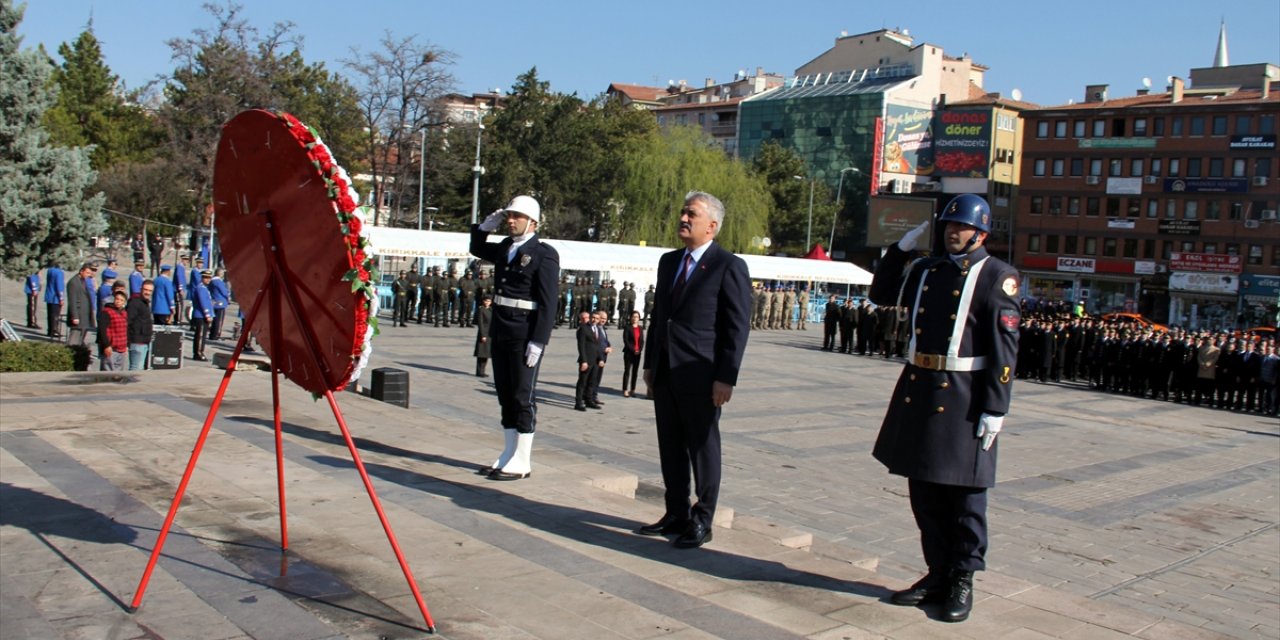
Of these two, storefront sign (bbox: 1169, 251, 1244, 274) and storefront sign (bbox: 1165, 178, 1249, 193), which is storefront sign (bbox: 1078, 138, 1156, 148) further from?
storefront sign (bbox: 1169, 251, 1244, 274)

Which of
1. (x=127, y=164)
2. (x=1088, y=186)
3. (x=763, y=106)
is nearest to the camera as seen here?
(x=127, y=164)

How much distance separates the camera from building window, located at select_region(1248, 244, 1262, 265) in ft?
237

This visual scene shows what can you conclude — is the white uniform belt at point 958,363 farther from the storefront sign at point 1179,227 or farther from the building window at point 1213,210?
the building window at point 1213,210

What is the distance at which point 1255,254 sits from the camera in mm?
72375

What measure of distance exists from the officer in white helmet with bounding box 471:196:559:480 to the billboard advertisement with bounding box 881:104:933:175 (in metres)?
83.4

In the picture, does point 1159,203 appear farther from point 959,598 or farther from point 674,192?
point 959,598

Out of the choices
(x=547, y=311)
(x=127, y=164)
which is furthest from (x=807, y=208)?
(x=547, y=311)

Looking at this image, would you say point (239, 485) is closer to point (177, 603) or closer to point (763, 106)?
point (177, 603)

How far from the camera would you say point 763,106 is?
3875 inches

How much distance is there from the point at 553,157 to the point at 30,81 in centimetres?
5204

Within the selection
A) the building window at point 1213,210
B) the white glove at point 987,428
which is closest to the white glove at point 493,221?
the white glove at point 987,428

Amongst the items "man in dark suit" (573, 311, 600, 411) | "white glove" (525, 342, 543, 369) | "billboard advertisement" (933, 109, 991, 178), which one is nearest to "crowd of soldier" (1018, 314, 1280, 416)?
"man in dark suit" (573, 311, 600, 411)

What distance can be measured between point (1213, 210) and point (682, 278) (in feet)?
258

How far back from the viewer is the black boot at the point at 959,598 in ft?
16.6
